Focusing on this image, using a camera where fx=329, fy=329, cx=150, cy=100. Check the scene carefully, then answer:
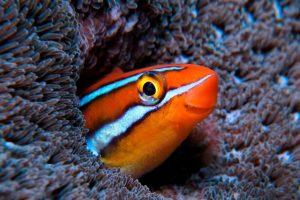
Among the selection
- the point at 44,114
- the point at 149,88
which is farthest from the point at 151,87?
the point at 44,114


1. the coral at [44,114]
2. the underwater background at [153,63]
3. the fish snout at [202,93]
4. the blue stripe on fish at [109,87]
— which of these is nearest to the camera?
the coral at [44,114]

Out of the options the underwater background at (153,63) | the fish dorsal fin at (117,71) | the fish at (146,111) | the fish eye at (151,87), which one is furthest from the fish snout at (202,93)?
the fish dorsal fin at (117,71)

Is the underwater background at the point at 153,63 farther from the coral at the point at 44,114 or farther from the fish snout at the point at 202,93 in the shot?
the fish snout at the point at 202,93

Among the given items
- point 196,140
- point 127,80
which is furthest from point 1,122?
point 196,140

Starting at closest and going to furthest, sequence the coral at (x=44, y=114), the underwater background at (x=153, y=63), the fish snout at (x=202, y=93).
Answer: the coral at (x=44, y=114)
the underwater background at (x=153, y=63)
the fish snout at (x=202, y=93)

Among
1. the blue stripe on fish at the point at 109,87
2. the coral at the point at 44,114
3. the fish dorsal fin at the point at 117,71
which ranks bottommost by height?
the coral at the point at 44,114

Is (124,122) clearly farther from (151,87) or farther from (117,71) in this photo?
(117,71)
